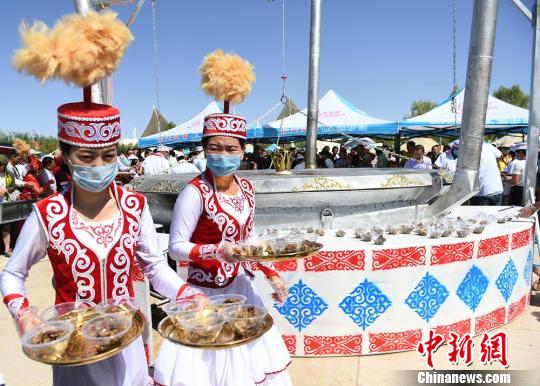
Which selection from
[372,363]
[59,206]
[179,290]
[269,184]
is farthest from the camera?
[269,184]

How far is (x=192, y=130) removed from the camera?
664 inches

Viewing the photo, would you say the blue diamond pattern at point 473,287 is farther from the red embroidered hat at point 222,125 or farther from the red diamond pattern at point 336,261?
the red embroidered hat at point 222,125

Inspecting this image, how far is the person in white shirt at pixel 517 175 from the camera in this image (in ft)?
27.2

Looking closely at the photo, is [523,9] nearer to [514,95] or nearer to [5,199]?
[5,199]

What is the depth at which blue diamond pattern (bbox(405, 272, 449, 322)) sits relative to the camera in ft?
11.6

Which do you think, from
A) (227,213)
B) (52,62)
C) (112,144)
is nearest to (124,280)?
(112,144)

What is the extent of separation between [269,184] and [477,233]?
198 cm

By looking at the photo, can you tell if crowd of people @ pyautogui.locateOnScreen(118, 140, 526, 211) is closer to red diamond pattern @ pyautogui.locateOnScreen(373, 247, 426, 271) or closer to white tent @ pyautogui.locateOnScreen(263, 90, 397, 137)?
white tent @ pyautogui.locateOnScreen(263, 90, 397, 137)

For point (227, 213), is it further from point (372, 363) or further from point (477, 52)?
point (477, 52)

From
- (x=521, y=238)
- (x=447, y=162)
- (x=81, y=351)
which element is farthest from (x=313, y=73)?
(x=81, y=351)

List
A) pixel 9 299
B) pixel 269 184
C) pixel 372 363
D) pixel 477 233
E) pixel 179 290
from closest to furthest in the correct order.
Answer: pixel 9 299 < pixel 179 290 < pixel 372 363 < pixel 477 233 < pixel 269 184

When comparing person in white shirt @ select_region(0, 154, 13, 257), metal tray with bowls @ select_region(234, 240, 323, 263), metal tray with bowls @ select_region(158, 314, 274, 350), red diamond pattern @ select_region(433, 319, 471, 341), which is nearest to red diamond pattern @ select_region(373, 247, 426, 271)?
red diamond pattern @ select_region(433, 319, 471, 341)

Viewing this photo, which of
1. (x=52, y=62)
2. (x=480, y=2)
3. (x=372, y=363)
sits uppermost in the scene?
(x=480, y=2)

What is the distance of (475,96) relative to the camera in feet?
15.8
